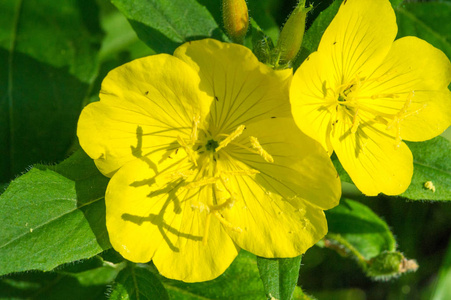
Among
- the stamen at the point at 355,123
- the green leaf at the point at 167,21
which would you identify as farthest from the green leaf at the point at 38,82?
the stamen at the point at 355,123

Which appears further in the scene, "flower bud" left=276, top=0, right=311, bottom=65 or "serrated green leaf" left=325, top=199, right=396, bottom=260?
"serrated green leaf" left=325, top=199, right=396, bottom=260

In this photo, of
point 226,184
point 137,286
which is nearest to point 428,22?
point 226,184

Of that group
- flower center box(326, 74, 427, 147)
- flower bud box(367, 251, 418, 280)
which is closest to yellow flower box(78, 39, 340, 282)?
flower center box(326, 74, 427, 147)

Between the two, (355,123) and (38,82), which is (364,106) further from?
(38,82)

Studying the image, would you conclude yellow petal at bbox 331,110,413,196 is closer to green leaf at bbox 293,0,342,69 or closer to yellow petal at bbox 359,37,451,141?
yellow petal at bbox 359,37,451,141

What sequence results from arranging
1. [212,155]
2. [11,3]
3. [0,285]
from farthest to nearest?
[11,3] < [0,285] < [212,155]

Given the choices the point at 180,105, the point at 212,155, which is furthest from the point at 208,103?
the point at 212,155

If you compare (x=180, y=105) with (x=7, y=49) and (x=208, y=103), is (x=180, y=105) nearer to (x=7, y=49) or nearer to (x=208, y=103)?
(x=208, y=103)
